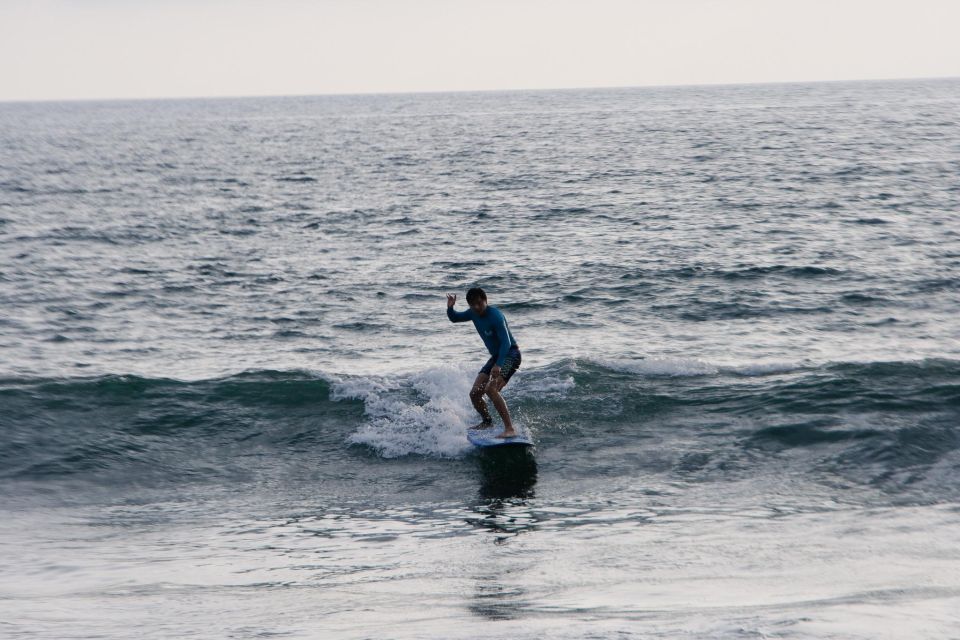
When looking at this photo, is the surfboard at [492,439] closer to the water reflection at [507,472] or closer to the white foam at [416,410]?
the water reflection at [507,472]

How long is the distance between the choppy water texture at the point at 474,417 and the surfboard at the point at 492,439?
23cm

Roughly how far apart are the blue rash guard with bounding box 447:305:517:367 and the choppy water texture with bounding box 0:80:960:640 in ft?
4.86

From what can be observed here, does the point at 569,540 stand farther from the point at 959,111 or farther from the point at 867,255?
the point at 959,111

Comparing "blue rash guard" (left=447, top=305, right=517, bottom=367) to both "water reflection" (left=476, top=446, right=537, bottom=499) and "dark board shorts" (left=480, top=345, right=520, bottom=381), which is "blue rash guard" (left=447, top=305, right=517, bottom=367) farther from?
"water reflection" (left=476, top=446, right=537, bottom=499)

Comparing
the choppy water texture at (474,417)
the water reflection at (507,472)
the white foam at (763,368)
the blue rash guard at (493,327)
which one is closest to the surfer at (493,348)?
the blue rash guard at (493,327)

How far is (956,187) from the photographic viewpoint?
35906mm

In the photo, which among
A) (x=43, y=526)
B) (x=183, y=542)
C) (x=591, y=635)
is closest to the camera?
(x=591, y=635)

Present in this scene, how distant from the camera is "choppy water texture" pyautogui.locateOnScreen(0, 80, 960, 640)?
736 centimetres

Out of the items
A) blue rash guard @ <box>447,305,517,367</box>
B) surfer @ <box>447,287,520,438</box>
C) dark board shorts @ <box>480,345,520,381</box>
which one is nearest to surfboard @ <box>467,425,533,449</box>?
surfer @ <box>447,287,520,438</box>

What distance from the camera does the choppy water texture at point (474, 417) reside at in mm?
7363

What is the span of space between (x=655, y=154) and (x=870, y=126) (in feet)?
83.8

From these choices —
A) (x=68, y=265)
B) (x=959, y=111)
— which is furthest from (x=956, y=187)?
(x=959, y=111)

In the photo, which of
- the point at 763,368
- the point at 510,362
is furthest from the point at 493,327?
the point at 763,368

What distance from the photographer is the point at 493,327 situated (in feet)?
39.1
